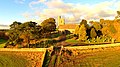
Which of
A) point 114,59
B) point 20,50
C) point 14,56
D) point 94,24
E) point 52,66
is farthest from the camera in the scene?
point 94,24

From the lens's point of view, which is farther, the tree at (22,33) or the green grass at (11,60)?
the tree at (22,33)

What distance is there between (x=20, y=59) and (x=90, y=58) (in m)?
13.8

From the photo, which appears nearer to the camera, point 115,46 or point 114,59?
point 114,59

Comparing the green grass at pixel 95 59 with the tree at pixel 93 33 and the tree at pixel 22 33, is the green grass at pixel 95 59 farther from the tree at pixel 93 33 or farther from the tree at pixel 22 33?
the tree at pixel 93 33

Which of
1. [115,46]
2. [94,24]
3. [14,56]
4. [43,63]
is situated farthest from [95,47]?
[94,24]

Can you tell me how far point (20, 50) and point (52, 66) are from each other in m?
13.9

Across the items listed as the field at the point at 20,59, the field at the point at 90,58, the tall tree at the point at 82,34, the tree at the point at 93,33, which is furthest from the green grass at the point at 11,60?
the tree at the point at 93,33

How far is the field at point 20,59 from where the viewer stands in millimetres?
39169

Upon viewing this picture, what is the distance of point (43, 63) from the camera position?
3869 centimetres

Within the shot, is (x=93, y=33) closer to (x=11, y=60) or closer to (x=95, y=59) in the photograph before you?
(x=95, y=59)

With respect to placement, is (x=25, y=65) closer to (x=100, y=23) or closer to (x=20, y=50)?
(x=20, y=50)

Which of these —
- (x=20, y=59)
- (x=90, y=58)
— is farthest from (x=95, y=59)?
(x=20, y=59)

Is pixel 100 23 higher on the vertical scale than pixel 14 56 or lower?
higher

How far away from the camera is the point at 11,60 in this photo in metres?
42.0
